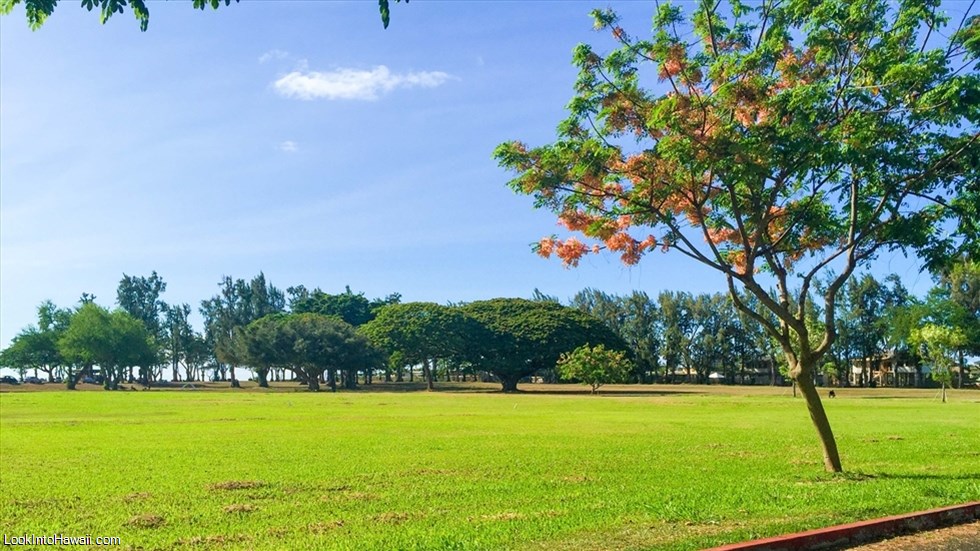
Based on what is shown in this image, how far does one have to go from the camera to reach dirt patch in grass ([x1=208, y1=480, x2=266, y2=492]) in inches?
505

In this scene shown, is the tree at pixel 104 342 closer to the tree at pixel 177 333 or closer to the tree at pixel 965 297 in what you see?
the tree at pixel 177 333

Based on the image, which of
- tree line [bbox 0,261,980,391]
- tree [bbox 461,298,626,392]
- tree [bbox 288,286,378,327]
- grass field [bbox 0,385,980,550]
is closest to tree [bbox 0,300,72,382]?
tree line [bbox 0,261,980,391]

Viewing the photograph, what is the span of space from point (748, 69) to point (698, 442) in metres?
11.5

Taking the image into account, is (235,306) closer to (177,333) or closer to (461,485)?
(177,333)

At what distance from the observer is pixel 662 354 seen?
117 metres

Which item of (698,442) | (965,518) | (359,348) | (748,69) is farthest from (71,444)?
(359,348)

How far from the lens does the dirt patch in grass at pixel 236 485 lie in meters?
12.8

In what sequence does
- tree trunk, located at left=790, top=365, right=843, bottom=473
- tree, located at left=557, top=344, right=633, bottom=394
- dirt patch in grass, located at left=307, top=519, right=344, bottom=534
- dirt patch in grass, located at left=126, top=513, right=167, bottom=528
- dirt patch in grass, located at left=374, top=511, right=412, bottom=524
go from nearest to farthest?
dirt patch in grass, located at left=307, top=519, right=344, bottom=534
dirt patch in grass, located at left=126, top=513, right=167, bottom=528
dirt patch in grass, located at left=374, top=511, right=412, bottom=524
tree trunk, located at left=790, top=365, right=843, bottom=473
tree, located at left=557, top=344, right=633, bottom=394

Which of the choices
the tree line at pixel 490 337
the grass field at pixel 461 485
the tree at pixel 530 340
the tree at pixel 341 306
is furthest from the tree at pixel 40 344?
the grass field at pixel 461 485

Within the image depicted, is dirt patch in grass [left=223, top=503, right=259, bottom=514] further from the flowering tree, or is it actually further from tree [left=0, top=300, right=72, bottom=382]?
tree [left=0, top=300, right=72, bottom=382]

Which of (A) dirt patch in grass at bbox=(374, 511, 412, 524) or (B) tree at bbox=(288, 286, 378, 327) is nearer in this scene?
(A) dirt patch in grass at bbox=(374, 511, 412, 524)

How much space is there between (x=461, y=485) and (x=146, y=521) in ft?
16.8

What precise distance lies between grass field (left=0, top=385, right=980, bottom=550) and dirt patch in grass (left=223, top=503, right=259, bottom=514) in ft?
0.14

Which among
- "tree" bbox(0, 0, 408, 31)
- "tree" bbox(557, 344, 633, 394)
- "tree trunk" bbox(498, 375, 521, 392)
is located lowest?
"tree trunk" bbox(498, 375, 521, 392)
